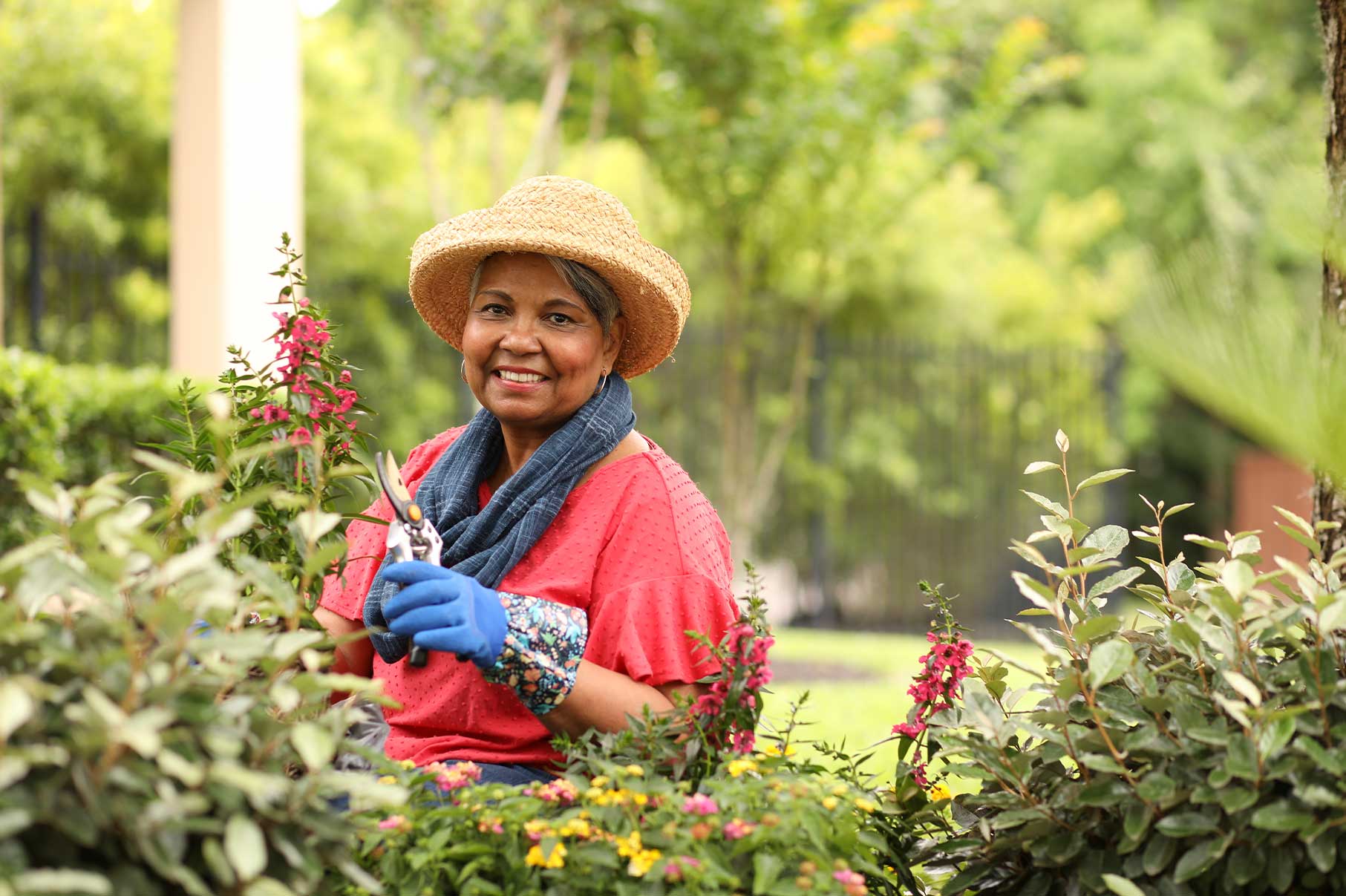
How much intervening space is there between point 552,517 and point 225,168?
5593 millimetres

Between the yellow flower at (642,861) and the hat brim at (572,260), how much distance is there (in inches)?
44.2

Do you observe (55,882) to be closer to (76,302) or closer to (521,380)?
(521,380)

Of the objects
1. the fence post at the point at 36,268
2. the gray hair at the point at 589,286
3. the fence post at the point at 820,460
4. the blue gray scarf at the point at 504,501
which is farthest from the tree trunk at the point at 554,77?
the blue gray scarf at the point at 504,501

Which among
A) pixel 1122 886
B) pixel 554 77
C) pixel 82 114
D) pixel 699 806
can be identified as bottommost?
pixel 1122 886

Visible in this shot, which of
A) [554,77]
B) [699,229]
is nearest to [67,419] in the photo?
[554,77]

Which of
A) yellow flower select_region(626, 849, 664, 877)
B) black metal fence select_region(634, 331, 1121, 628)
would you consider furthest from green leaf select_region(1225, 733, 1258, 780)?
black metal fence select_region(634, 331, 1121, 628)

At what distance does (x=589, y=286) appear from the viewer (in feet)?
8.02

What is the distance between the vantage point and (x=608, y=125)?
9.52 meters

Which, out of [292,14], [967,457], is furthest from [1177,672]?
[967,457]

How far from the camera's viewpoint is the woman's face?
2.41 metres

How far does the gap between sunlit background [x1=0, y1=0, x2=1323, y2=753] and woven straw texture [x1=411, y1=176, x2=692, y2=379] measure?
3064 millimetres

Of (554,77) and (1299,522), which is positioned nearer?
(1299,522)

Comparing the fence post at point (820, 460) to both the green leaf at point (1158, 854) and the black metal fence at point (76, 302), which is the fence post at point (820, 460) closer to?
the black metal fence at point (76, 302)

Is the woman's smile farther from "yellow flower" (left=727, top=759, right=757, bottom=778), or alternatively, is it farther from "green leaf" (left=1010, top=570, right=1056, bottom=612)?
"green leaf" (left=1010, top=570, right=1056, bottom=612)
